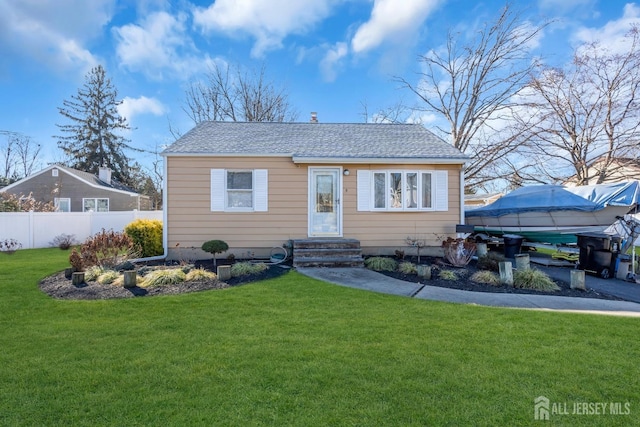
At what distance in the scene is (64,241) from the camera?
1317 cm

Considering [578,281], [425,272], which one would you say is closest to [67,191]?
[425,272]

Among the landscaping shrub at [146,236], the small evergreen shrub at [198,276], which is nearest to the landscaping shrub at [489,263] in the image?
the small evergreen shrub at [198,276]

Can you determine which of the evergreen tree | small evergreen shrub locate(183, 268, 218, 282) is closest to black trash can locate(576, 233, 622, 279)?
small evergreen shrub locate(183, 268, 218, 282)

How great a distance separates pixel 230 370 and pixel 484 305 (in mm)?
4142

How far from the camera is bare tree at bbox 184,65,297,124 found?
71.7 feet

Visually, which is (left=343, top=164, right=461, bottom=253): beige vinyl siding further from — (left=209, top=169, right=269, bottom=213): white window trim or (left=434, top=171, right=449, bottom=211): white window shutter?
(left=209, top=169, right=269, bottom=213): white window trim

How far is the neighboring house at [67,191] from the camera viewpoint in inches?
811

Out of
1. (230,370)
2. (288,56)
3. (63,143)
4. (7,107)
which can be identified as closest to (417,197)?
(230,370)

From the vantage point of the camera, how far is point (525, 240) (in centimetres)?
1055

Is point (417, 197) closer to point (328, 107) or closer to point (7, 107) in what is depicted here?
point (328, 107)

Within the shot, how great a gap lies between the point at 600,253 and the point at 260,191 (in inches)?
351

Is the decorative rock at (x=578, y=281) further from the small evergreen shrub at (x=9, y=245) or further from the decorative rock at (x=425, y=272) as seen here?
the small evergreen shrub at (x=9, y=245)

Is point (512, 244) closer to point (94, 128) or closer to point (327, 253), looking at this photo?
point (327, 253)

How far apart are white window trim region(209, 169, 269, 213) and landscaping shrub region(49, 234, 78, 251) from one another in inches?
322
